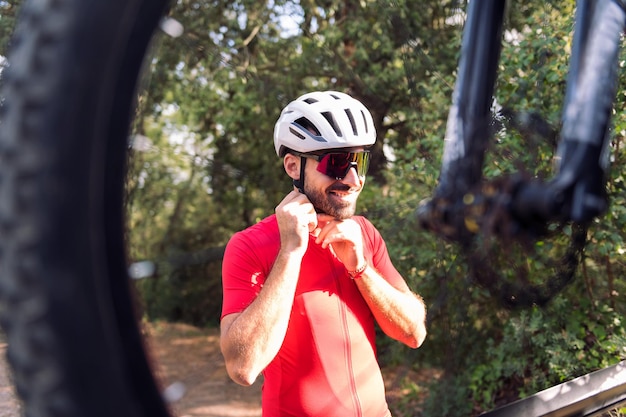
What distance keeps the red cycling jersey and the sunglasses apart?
175mm

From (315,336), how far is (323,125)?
40 centimetres

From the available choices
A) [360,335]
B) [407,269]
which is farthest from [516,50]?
[360,335]

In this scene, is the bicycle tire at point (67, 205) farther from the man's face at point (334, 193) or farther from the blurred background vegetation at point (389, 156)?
the blurred background vegetation at point (389, 156)

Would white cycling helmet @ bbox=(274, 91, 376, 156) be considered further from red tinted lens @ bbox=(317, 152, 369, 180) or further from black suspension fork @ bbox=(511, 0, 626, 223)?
black suspension fork @ bbox=(511, 0, 626, 223)

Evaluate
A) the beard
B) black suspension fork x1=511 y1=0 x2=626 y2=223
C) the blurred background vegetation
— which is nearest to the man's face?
the beard

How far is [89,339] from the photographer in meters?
0.45

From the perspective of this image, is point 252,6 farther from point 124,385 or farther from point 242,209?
point 124,385

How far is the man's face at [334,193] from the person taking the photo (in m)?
1.14

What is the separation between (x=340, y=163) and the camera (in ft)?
3.77

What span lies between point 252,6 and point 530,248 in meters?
3.16

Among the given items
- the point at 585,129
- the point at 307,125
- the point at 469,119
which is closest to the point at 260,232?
the point at 307,125

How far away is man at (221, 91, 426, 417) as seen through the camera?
3.45ft

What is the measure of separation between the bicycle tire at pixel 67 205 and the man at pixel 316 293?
1.89 feet

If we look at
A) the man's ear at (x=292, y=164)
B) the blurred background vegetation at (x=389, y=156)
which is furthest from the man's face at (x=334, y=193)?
the blurred background vegetation at (x=389, y=156)
